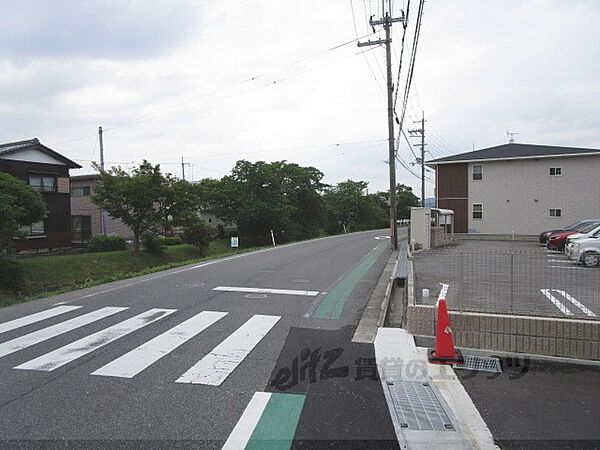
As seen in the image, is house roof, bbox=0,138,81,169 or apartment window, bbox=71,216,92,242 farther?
apartment window, bbox=71,216,92,242

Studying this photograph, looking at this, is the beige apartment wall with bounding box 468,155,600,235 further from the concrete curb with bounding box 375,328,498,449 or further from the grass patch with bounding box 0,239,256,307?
the concrete curb with bounding box 375,328,498,449

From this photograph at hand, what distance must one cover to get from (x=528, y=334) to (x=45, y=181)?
2847 cm

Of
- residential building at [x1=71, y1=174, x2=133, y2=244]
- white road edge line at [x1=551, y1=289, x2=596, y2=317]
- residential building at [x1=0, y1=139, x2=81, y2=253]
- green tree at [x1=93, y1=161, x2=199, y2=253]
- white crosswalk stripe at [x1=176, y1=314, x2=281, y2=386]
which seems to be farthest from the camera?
residential building at [x1=71, y1=174, x2=133, y2=244]

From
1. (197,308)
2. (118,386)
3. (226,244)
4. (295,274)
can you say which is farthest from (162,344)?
(226,244)

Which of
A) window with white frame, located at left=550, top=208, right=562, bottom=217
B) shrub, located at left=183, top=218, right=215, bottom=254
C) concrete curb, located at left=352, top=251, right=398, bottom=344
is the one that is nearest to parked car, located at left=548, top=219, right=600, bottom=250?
window with white frame, located at left=550, top=208, right=562, bottom=217

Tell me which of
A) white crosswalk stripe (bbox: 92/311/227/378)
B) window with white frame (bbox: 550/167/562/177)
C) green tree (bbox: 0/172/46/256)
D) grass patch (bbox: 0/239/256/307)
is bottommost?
grass patch (bbox: 0/239/256/307)

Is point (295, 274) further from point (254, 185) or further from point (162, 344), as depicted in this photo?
point (254, 185)

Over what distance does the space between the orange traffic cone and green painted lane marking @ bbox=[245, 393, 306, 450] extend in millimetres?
1853

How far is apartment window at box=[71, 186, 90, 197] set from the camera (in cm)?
3519

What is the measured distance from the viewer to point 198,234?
28516 mm

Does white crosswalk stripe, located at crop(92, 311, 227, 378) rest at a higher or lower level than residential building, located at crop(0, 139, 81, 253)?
lower

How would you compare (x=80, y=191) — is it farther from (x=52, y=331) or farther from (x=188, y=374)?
(x=188, y=374)

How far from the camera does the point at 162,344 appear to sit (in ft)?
18.2

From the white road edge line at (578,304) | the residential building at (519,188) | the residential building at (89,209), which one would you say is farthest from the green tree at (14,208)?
the residential building at (519,188)
